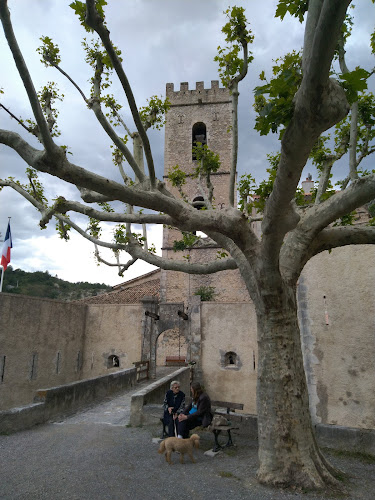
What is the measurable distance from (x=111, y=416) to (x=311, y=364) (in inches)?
215

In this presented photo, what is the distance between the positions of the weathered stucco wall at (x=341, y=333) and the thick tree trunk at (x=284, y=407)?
4838 millimetres

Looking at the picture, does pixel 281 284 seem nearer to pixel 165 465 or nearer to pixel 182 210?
pixel 182 210

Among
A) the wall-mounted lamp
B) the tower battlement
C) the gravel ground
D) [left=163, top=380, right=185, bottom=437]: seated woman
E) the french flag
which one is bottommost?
the gravel ground

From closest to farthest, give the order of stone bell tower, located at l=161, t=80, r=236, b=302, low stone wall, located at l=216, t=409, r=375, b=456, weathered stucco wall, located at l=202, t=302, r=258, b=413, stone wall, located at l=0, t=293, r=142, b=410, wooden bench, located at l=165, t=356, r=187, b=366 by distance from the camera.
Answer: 1. low stone wall, located at l=216, t=409, r=375, b=456
2. stone wall, located at l=0, t=293, r=142, b=410
3. weathered stucco wall, located at l=202, t=302, r=258, b=413
4. wooden bench, located at l=165, t=356, r=187, b=366
5. stone bell tower, located at l=161, t=80, r=236, b=302

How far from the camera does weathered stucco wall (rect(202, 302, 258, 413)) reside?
13078 millimetres

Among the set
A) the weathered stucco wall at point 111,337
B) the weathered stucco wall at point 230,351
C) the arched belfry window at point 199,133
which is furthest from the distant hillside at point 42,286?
the weathered stucco wall at point 230,351

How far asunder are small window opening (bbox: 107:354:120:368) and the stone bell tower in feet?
26.3

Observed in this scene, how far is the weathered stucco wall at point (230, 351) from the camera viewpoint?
13.1 meters

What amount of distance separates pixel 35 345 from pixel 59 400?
5084 millimetres

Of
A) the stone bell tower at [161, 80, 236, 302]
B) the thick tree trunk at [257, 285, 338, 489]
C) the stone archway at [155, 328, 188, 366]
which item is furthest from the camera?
the stone bell tower at [161, 80, 236, 302]

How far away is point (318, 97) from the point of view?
2986 mm

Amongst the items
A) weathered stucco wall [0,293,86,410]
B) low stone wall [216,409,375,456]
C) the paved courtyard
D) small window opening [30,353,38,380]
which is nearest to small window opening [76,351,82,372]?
weathered stucco wall [0,293,86,410]

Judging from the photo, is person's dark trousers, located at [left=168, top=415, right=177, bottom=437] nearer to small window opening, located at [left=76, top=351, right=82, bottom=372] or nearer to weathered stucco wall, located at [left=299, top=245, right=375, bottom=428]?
weathered stucco wall, located at [left=299, top=245, right=375, bottom=428]

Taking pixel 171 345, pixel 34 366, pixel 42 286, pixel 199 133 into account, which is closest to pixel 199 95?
pixel 199 133
